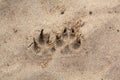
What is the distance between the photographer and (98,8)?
2791 mm

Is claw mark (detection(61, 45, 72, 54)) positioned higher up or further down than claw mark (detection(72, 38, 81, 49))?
further down

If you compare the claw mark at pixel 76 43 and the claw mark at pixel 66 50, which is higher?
the claw mark at pixel 76 43

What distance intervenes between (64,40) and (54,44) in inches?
3.8

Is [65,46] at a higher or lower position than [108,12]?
lower

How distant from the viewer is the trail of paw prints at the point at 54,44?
8.64 ft

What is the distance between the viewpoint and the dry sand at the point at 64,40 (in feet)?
8.46

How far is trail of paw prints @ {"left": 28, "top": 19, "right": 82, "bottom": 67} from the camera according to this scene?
8.64 ft

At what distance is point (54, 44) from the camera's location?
267cm

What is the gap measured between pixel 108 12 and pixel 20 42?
851mm

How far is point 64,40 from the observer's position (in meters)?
2.66

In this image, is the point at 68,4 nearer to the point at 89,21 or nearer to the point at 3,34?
the point at 89,21

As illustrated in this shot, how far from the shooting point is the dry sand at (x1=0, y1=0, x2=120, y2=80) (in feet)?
8.46

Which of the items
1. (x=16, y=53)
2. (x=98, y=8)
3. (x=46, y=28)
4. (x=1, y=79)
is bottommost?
(x=1, y=79)

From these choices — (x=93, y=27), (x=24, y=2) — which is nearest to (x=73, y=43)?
(x=93, y=27)
